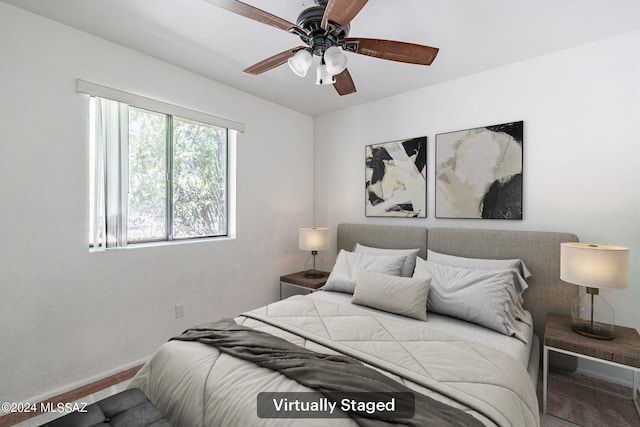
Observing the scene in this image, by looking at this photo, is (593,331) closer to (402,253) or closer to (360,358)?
(402,253)

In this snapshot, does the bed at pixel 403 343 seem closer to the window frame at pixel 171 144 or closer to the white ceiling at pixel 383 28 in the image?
the window frame at pixel 171 144

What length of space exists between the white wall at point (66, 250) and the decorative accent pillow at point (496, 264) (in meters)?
2.21

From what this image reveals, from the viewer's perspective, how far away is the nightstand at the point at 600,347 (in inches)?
62.7

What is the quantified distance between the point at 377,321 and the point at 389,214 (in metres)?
1.53

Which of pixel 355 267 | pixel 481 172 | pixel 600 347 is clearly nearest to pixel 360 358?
pixel 355 267

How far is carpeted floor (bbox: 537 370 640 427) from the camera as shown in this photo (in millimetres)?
1761

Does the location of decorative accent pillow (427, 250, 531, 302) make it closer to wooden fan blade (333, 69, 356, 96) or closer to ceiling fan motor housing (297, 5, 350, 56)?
wooden fan blade (333, 69, 356, 96)

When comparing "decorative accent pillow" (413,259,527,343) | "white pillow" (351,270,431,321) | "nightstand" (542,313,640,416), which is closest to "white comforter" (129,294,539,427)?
"white pillow" (351,270,431,321)

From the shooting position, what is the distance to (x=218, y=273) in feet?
9.51

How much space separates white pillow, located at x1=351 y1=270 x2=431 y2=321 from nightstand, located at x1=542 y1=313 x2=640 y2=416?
30.4 inches

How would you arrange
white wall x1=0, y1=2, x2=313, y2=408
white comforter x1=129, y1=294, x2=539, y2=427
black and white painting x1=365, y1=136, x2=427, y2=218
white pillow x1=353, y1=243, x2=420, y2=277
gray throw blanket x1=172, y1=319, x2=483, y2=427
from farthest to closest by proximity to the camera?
black and white painting x1=365, y1=136, x2=427, y2=218, white pillow x1=353, y1=243, x2=420, y2=277, white wall x1=0, y1=2, x2=313, y2=408, white comforter x1=129, y1=294, x2=539, y2=427, gray throw blanket x1=172, y1=319, x2=483, y2=427

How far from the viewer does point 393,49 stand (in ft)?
5.28

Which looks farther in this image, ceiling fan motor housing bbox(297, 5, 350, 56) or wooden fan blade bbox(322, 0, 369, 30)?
ceiling fan motor housing bbox(297, 5, 350, 56)

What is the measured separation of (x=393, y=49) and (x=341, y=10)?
0.47 metres
